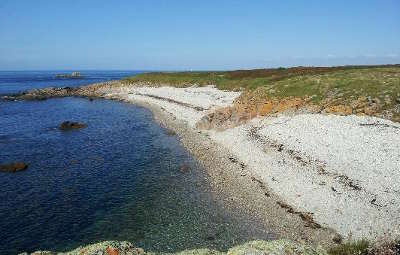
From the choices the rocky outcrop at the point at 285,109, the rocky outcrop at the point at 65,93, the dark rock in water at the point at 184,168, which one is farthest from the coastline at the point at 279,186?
the rocky outcrop at the point at 65,93

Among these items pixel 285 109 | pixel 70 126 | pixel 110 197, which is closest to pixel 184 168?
pixel 110 197

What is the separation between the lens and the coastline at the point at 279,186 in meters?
19.9

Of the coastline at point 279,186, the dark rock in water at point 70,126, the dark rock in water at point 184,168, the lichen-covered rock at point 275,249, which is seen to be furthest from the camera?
the dark rock in water at point 70,126

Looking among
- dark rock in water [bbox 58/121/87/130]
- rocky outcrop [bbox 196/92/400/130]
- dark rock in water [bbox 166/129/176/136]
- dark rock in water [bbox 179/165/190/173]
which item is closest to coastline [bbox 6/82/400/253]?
dark rock in water [bbox 166/129/176/136]

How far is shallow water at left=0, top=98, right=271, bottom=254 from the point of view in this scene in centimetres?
2030

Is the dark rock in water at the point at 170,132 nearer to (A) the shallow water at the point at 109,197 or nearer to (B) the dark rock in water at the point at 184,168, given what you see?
(A) the shallow water at the point at 109,197

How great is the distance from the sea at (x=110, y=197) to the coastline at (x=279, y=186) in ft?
4.47

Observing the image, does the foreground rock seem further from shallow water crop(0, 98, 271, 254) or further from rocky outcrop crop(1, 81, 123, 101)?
rocky outcrop crop(1, 81, 123, 101)

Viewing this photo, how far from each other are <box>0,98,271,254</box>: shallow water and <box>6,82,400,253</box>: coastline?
55.0 inches

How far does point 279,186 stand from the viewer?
1025 inches

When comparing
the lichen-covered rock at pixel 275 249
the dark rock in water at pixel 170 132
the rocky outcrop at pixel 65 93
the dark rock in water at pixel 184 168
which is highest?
the lichen-covered rock at pixel 275 249

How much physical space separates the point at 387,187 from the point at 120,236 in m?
16.4

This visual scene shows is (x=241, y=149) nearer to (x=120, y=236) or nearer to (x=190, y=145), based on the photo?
(x=190, y=145)

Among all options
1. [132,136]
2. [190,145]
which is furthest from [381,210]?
[132,136]
